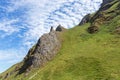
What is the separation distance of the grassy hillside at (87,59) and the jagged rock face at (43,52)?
2810mm

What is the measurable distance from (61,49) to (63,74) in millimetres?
26129

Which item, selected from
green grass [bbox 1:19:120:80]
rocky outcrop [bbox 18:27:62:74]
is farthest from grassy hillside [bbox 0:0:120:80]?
rocky outcrop [bbox 18:27:62:74]

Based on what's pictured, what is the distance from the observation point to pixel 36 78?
80812mm

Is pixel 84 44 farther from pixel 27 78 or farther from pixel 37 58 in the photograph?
pixel 27 78

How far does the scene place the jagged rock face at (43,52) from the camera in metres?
96.0

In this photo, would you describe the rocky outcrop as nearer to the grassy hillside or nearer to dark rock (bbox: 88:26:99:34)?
the grassy hillside

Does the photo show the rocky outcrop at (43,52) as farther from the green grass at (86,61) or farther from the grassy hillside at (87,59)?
the green grass at (86,61)

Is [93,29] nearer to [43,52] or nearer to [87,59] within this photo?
[43,52]

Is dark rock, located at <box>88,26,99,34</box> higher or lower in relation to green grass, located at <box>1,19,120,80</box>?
higher

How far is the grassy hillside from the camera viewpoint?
240ft

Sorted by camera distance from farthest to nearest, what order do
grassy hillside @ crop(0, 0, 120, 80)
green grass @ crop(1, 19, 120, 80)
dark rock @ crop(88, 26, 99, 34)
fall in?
dark rock @ crop(88, 26, 99, 34), grassy hillside @ crop(0, 0, 120, 80), green grass @ crop(1, 19, 120, 80)

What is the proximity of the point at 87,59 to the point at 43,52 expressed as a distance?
22814 millimetres

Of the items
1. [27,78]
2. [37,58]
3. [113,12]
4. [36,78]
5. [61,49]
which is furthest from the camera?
[113,12]

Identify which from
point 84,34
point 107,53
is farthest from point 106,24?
point 107,53
